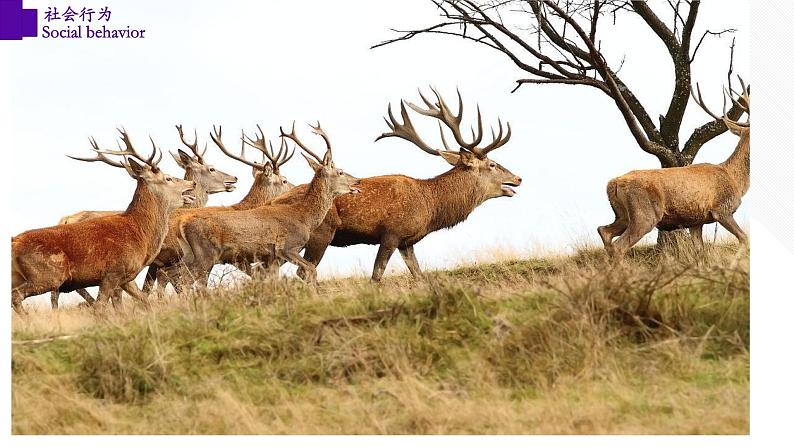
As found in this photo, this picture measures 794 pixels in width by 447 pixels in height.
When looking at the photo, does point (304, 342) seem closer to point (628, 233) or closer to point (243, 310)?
point (243, 310)

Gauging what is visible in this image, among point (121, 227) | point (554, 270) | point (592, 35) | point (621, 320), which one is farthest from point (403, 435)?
point (592, 35)

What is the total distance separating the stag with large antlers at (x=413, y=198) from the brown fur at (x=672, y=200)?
5.64 feet

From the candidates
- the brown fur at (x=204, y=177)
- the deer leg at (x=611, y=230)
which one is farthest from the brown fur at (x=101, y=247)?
the deer leg at (x=611, y=230)

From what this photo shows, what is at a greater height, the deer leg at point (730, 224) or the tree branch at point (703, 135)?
the tree branch at point (703, 135)

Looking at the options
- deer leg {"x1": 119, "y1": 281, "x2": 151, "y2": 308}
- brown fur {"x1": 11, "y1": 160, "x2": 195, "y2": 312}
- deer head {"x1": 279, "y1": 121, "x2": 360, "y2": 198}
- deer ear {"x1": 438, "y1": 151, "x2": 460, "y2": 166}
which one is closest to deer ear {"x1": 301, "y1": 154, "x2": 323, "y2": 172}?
deer head {"x1": 279, "y1": 121, "x2": 360, "y2": 198}

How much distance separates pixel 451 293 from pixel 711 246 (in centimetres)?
740

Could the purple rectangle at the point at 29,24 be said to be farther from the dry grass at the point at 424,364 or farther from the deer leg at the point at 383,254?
the deer leg at the point at 383,254

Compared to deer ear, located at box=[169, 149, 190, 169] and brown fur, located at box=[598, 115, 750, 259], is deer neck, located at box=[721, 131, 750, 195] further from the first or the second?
deer ear, located at box=[169, 149, 190, 169]

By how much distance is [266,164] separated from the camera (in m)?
16.2

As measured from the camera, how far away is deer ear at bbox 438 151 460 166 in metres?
15.8

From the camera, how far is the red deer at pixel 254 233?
1340 centimetres

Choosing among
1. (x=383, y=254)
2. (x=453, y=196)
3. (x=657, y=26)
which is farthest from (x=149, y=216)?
(x=657, y=26)

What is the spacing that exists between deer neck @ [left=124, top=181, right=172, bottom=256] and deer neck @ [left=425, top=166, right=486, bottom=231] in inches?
146

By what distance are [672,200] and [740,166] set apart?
4.63 ft
